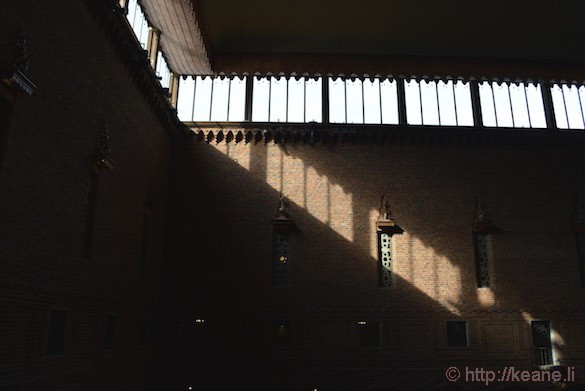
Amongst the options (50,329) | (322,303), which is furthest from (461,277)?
(50,329)

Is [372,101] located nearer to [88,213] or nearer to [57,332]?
[88,213]

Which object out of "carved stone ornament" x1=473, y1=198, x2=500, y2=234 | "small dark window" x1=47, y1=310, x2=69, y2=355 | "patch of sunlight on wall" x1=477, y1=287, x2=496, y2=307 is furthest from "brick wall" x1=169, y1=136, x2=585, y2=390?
"small dark window" x1=47, y1=310, x2=69, y2=355

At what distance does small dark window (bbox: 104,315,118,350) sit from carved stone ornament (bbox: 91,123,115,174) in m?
4.25

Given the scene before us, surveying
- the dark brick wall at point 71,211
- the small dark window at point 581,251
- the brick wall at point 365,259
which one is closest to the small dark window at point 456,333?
the brick wall at point 365,259

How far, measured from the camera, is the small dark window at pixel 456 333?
61.1 feet

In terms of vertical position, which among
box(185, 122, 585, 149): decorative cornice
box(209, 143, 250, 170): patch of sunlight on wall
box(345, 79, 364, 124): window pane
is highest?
box(345, 79, 364, 124): window pane

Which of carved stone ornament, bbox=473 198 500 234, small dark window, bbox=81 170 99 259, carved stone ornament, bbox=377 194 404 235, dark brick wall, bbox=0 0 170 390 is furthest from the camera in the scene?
carved stone ornament, bbox=473 198 500 234

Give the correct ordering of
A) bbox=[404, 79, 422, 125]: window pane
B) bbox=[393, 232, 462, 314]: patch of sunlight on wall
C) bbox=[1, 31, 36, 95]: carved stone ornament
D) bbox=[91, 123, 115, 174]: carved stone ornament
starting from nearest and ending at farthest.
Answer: bbox=[1, 31, 36, 95]: carved stone ornament < bbox=[91, 123, 115, 174]: carved stone ornament < bbox=[393, 232, 462, 314]: patch of sunlight on wall < bbox=[404, 79, 422, 125]: window pane

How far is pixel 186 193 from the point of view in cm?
1972

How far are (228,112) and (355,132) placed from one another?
5.20 m

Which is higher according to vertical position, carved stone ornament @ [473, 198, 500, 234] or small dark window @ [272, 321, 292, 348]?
carved stone ornament @ [473, 198, 500, 234]

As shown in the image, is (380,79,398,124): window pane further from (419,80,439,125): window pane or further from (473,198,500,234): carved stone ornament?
(473,198,500,234): carved stone ornament

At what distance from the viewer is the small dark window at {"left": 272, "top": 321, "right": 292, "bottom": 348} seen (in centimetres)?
1831

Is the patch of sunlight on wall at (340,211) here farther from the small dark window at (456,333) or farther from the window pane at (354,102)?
the small dark window at (456,333)
